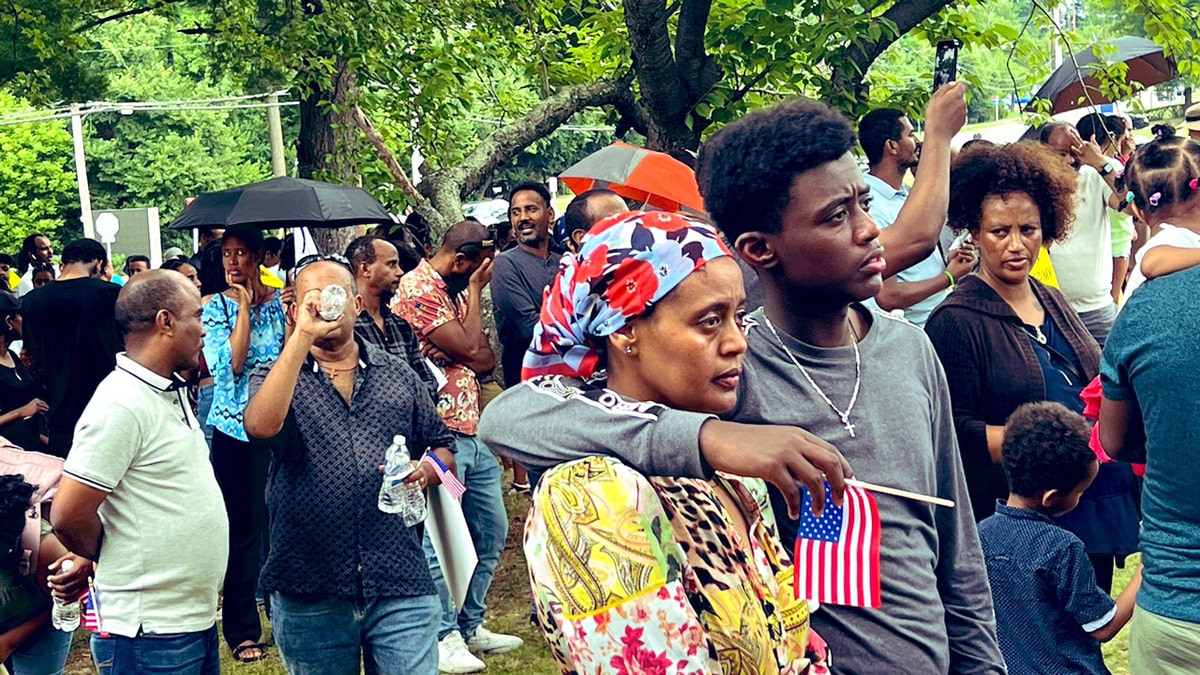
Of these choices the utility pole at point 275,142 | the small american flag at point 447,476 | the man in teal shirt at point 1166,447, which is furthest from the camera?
the utility pole at point 275,142

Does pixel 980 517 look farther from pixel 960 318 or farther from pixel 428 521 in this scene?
pixel 428 521

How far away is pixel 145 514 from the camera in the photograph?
4559mm

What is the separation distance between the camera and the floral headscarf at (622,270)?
2209 mm

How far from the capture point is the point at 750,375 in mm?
2680

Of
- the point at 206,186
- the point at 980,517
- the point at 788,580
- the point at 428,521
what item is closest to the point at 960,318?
the point at 980,517

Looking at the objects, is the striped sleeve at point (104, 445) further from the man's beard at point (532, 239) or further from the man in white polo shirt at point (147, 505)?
the man's beard at point (532, 239)

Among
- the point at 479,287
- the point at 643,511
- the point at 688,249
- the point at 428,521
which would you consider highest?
the point at 688,249

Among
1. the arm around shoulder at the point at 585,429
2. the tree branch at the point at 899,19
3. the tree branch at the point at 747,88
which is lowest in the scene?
the arm around shoulder at the point at 585,429

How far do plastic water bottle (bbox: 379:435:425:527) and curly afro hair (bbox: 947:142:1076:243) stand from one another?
2171mm

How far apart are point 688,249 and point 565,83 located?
32.6 feet

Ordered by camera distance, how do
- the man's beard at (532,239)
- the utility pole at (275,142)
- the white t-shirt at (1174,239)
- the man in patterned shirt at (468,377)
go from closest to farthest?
the white t-shirt at (1174,239) < the man in patterned shirt at (468,377) < the man's beard at (532,239) < the utility pole at (275,142)

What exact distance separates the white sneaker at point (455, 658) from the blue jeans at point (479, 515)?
0.13 m

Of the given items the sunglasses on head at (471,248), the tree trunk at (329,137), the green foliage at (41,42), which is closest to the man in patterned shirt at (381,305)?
the sunglasses on head at (471,248)

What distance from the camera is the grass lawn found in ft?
21.8
